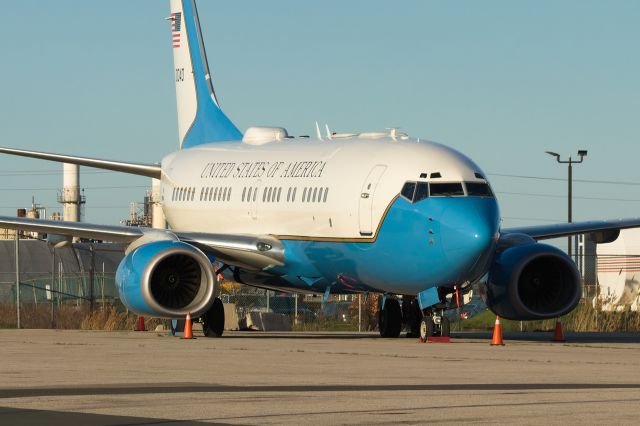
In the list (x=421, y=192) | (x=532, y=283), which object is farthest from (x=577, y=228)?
(x=421, y=192)

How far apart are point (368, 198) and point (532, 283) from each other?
14.5 ft

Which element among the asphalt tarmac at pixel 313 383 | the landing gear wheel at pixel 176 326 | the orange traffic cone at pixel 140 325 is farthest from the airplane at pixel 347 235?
the orange traffic cone at pixel 140 325

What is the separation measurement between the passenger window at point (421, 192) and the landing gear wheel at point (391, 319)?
5.37m

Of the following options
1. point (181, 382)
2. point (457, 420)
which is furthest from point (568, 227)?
point (457, 420)

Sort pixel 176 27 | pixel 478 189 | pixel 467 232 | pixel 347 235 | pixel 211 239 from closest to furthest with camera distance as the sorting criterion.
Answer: pixel 467 232, pixel 478 189, pixel 347 235, pixel 211 239, pixel 176 27

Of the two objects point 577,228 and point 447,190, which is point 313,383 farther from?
point 577,228

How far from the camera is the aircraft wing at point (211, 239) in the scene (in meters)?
32.4

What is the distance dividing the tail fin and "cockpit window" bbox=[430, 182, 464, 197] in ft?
45.6

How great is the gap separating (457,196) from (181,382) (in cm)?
1152

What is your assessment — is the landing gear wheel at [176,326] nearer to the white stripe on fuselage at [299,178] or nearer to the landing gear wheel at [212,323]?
the landing gear wheel at [212,323]

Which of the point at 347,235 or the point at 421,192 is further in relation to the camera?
the point at 347,235

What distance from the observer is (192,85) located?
43375mm

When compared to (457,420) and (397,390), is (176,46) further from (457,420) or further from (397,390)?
(457,420)

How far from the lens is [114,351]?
24.5 m
